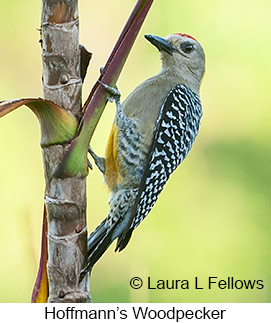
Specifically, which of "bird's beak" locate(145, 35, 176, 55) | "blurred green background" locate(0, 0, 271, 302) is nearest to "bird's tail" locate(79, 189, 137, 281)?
"blurred green background" locate(0, 0, 271, 302)

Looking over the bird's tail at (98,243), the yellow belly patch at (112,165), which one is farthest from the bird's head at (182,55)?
the bird's tail at (98,243)

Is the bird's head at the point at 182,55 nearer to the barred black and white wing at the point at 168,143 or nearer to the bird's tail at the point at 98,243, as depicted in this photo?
the barred black and white wing at the point at 168,143

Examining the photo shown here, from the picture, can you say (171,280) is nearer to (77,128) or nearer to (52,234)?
(52,234)

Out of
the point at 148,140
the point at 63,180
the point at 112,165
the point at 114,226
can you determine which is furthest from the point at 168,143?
the point at 63,180

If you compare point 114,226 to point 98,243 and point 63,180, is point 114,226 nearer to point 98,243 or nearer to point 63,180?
point 98,243

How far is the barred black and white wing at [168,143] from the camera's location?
2.29m

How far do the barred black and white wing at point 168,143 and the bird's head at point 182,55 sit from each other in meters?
0.12

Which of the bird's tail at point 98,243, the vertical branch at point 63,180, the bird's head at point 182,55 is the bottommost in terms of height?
the bird's tail at point 98,243

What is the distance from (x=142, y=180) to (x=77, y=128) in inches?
29.7

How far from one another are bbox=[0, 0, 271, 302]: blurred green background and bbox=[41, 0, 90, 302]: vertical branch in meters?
0.54

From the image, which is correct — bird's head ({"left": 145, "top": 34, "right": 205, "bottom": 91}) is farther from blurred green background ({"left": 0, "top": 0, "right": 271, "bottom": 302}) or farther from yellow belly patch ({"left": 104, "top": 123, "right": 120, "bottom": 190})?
yellow belly patch ({"left": 104, "top": 123, "right": 120, "bottom": 190})

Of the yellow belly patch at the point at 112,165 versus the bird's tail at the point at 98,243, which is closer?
the bird's tail at the point at 98,243

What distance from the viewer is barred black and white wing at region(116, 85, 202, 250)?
2295 millimetres
